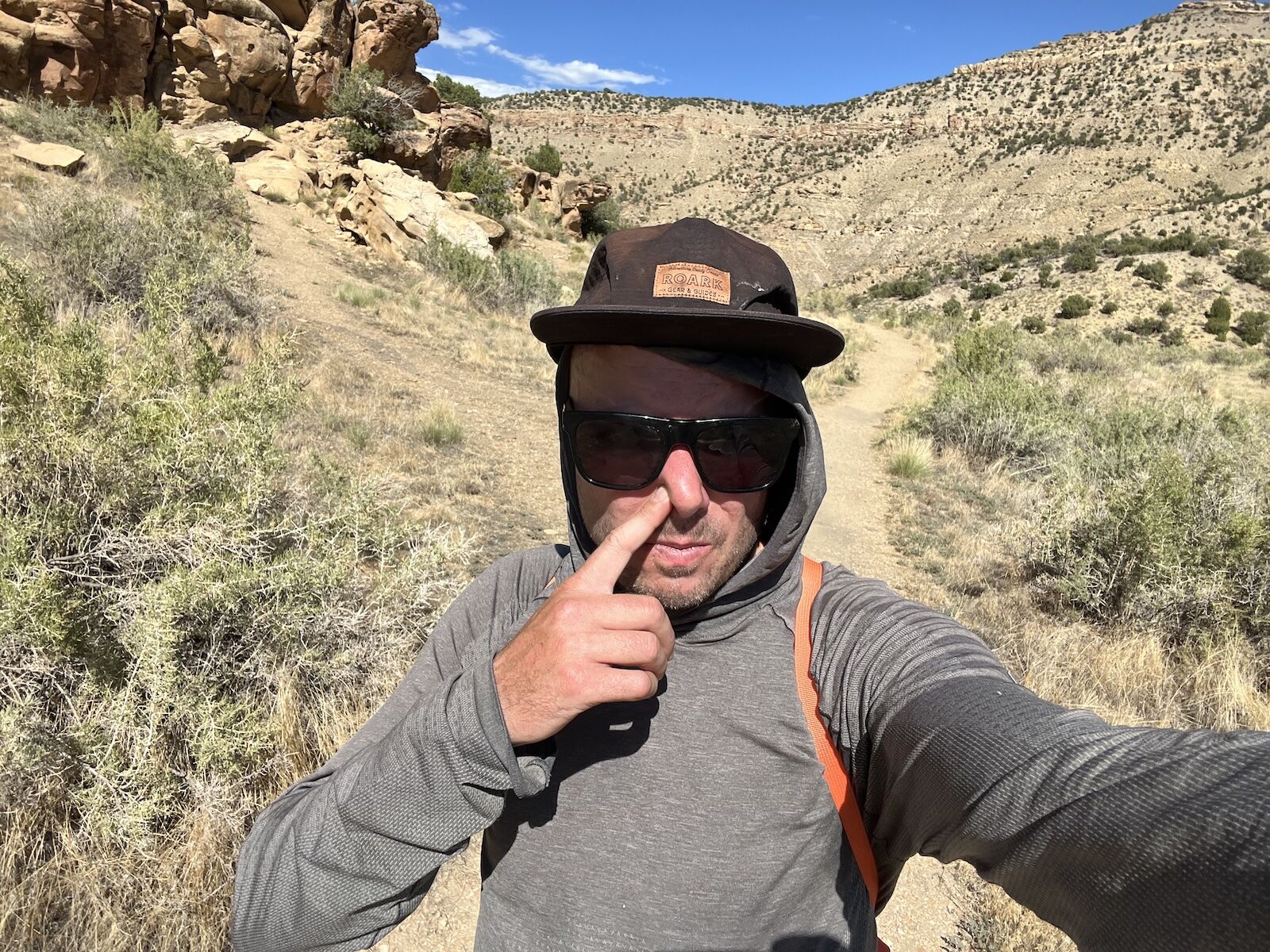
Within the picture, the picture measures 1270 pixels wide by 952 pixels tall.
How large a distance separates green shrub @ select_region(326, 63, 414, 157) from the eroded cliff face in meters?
1.59

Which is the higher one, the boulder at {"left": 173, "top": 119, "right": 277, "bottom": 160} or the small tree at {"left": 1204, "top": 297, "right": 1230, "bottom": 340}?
the small tree at {"left": 1204, "top": 297, "right": 1230, "bottom": 340}

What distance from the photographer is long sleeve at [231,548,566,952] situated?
905mm

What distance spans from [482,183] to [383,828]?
22.3 meters

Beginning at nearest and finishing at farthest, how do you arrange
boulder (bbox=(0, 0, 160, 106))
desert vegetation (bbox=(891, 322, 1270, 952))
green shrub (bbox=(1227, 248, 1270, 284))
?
desert vegetation (bbox=(891, 322, 1270, 952))
boulder (bbox=(0, 0, 160, 106))
green shrub (bbox=(1227, 248, 1270, 284))

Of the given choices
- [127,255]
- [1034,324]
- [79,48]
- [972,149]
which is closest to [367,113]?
[79,48]

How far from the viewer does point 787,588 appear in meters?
1.27

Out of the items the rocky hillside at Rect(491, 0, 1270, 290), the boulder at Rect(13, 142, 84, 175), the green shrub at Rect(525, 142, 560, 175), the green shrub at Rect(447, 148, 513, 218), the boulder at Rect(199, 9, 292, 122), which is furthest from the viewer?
the rocky hillside at Rect(491, 0, 1270, 290)

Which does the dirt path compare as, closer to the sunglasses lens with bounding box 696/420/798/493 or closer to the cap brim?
Result: the sunglasses lens with bounding box 696/420/798/493

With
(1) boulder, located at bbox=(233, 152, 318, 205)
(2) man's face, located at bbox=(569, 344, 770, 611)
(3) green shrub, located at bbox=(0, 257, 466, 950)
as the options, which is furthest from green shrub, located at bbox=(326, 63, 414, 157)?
(2) man's face, located at bbox=(569, 344, 770, 611)

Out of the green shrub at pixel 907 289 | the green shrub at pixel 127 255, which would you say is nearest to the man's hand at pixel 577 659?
the green shrub at pixel 127 255

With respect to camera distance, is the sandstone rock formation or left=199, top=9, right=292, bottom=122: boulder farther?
the sandstone rock formation

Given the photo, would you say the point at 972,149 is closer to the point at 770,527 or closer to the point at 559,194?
the point at 559,194

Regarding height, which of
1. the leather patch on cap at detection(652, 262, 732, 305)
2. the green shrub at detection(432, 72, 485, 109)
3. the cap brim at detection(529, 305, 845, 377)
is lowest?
the cap brim at detection(529, 305, 845, 377)

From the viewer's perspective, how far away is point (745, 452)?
126cm
